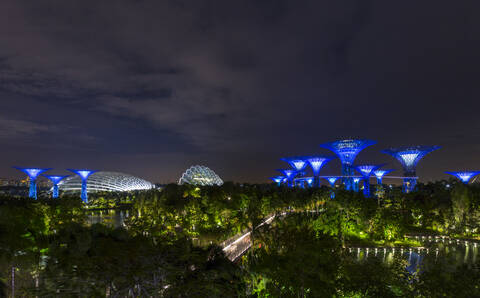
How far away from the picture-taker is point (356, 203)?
39250mm

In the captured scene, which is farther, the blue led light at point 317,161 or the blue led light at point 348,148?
the blue led light at point 317,161

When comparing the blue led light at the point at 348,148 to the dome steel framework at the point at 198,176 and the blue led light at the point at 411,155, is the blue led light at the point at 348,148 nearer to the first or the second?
the blue led light at the point at 411,155

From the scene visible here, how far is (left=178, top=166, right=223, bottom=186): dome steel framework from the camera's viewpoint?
117375 millimetres

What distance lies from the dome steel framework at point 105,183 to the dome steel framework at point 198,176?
40.2 meters

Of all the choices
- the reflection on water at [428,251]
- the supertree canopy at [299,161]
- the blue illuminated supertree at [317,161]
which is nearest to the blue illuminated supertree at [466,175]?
the blue illuminated supertree at [317,161]

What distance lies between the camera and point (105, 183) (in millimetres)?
142250

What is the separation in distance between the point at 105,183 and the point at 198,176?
158ft

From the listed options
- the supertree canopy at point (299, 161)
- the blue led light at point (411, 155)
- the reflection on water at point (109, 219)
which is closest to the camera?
the reflection on water at point (109, 219)

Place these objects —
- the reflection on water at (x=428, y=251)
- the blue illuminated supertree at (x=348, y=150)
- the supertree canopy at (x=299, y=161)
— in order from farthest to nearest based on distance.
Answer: the supertree canopy at (x=299, y=161), the blue illuminated supertree at (x=348, y=150), the reflection on water at (x=428, y=251)

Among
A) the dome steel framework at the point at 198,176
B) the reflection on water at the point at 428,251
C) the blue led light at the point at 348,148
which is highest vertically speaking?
the blue led light at the point at 348,148

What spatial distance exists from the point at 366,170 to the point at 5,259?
93144mm

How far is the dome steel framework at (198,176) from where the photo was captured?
385 feet

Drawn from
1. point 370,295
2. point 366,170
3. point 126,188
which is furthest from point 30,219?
point 126,188

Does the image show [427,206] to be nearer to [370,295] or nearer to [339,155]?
[339,155]
